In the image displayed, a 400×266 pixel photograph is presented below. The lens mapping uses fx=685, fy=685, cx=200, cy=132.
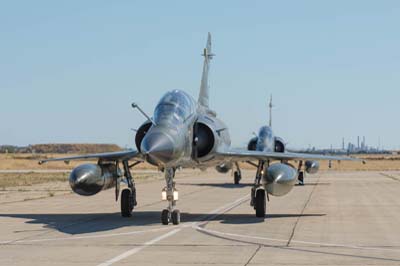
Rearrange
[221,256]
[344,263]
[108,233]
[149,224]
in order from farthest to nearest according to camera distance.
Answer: [149,224]
[108,233]
[221,256]
[344,263]

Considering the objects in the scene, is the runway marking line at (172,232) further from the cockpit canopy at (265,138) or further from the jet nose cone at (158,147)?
the cockpit canopy at (265,138)

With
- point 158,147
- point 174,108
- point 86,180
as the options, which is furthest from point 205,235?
point 86,180

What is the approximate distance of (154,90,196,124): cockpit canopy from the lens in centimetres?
1540

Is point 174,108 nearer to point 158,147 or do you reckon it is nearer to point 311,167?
point 158,147

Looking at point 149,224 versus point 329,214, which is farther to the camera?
point 329,214

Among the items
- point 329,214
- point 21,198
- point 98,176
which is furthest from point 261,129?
point 98,176

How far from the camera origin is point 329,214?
19703 millimetres

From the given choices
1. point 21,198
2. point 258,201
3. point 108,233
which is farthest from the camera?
point 21,198

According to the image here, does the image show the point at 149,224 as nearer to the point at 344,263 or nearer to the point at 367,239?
the point at 367,239

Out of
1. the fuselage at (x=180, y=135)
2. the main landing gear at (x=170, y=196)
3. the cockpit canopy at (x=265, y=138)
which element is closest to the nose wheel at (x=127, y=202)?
the fuselage at (x=180, y=135)

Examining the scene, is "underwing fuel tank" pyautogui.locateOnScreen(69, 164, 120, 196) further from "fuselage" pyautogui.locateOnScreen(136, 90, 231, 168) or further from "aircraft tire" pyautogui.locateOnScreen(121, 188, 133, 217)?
"fuselage" pyautogui.locateOnScreen(136, 90, 231, 168)

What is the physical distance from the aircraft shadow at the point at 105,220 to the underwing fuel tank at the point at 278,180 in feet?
3.01

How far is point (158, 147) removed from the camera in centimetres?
1406

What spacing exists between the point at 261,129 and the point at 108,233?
2220cm
